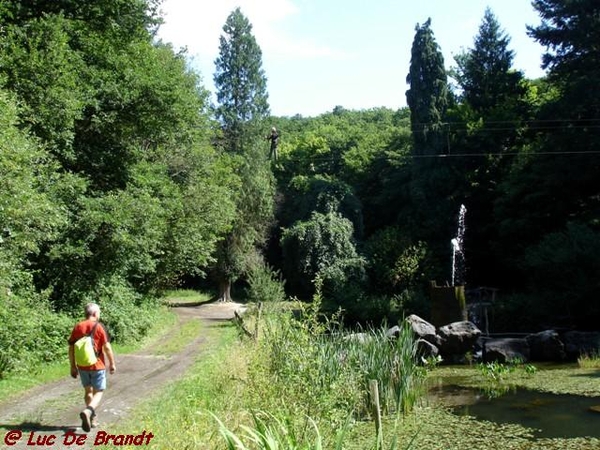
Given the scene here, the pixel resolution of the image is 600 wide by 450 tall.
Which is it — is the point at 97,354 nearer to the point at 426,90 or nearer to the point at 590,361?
the point at 590,361

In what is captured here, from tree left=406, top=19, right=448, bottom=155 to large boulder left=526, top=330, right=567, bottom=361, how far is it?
64.1ft

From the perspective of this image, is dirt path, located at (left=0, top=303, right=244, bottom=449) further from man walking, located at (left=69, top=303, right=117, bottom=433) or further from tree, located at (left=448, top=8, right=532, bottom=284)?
tree, located at (left=448, top=8, right=532, bottom=284)

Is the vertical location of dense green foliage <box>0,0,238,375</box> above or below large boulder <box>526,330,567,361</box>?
above

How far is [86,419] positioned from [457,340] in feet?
44.7

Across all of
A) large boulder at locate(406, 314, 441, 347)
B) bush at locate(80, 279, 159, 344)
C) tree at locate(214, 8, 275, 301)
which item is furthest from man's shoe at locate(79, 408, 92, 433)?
tree at locate(214, 8, 275, 301)

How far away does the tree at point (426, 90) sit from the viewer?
120 ft

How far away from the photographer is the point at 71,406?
8.87 metres

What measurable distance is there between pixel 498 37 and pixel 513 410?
33595 mm

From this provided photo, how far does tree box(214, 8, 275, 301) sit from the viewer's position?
37406 mm

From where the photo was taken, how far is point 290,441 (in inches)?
175

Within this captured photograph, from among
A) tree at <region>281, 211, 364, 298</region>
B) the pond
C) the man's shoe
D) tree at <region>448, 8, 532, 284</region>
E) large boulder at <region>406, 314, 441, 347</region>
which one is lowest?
the pond

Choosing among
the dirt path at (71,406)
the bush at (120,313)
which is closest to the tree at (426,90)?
the bush at (120,313)

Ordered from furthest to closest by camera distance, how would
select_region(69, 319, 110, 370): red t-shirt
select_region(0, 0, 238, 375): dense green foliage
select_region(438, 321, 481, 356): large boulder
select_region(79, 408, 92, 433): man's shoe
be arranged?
select_region(438, 321, 481, 356): large boulder, select_region(0, 0, 238, 375): dense green foliage, select_region(69, 319, 110, 370): red t-shirt, select_region(79, 408, 92, 433): man's shoe

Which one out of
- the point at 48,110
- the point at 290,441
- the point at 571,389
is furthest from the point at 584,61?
the point at 290,441
